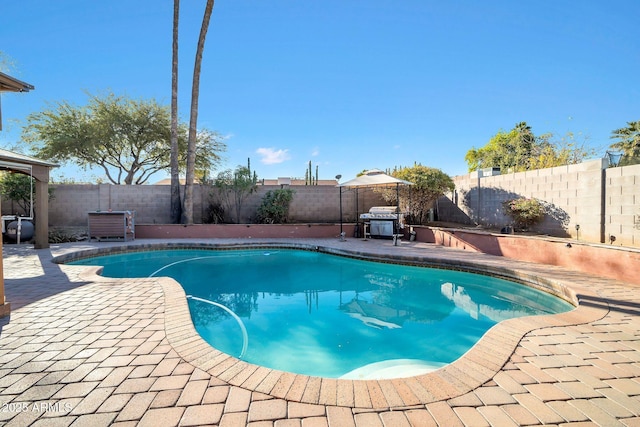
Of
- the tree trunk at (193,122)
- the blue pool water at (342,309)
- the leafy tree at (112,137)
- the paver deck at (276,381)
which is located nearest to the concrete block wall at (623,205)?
the blue pool water at (342,309)

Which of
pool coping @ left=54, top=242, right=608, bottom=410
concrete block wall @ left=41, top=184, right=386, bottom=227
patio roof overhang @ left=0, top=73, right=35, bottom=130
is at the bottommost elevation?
pool coping @ left=54, top=242, right=608, bottom=410

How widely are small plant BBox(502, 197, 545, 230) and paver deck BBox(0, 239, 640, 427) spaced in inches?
227

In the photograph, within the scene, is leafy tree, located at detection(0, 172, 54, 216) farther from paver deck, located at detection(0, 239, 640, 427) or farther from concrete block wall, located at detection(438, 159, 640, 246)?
concrete block wall, located at detection(438, 159, 640, 246)

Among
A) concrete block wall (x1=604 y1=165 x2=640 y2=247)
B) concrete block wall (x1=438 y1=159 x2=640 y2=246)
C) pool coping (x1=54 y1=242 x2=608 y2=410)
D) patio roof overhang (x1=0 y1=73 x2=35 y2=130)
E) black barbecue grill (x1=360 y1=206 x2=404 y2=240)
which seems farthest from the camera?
black barbecue grill (x1=360 y1=206 x2=404 y2=240)

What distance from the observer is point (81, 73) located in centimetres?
1316

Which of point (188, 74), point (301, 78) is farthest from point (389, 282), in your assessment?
point (188, 74)

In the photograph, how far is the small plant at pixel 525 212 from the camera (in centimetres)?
852

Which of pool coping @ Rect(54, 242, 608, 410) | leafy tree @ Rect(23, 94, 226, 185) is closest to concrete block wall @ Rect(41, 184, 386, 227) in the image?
leafy tree @ Rect(23, 94, 226, 185)

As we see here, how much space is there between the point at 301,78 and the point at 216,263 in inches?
362

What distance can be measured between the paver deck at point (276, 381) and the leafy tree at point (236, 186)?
927 cm

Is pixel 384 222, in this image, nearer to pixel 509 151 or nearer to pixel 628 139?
pixel 628 139

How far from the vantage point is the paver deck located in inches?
67.1

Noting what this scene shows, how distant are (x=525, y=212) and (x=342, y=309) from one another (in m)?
7.00

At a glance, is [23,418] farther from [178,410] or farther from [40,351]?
[40,351]
